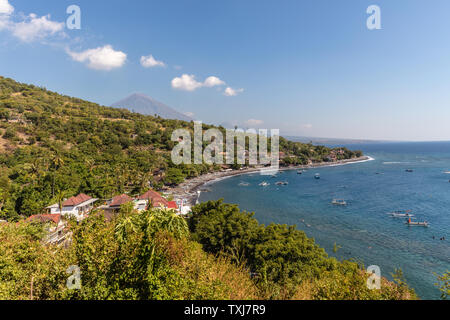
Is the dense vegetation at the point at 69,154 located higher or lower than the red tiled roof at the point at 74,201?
higher

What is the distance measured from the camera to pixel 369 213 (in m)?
35.0

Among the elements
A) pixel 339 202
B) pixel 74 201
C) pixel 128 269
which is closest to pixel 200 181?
pixel 339 202

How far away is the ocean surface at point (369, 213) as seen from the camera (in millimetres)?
21688

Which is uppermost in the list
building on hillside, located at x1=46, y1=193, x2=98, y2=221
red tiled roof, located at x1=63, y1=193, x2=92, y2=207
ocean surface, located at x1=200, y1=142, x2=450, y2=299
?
red tiled roof, located at x1=63, y1=193, x2=92, y2=207

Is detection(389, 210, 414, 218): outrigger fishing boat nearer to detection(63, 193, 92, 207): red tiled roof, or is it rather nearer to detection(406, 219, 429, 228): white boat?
detection(406, 219, 429, 228): white boat

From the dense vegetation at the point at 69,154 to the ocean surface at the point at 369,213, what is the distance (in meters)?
17.1

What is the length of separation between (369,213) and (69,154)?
2342 inches

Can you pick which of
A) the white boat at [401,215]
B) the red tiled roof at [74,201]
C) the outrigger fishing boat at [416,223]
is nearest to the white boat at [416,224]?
the outrigger fishing boat at [416,223]

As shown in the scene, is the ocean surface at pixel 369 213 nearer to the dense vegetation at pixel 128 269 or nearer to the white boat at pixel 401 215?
the white boat at pixel 401 215

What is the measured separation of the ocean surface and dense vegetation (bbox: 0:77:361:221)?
17130mm

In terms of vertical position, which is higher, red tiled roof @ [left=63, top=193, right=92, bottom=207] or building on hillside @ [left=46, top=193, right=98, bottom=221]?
red tiled roof @ [left=63, top=193, right=92, bottom=207]

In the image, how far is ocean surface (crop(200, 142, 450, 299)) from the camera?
2169cm

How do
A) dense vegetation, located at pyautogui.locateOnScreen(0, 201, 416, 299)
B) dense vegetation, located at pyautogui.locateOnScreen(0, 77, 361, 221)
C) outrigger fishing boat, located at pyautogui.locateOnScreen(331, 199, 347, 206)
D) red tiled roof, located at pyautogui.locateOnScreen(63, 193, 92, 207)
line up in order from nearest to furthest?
dense vegetation, located at pyautogui.locateOnScreen(0, 201, 416, 299) → red tiled roof, located at pyautogui.locateOnScreen(63, 193, 92, 207) → dense vegetation, located at pyautogui.locateOnScreen(0, 77, 361, 221) → outrigger fishing boat, located at pyautogui.locateOnScreen(331, 199, 347, 206)

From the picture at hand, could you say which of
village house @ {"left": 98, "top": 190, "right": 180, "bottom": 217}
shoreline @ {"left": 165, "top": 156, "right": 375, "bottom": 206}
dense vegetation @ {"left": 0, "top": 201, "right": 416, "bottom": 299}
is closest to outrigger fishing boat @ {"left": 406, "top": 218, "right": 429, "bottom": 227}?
dense vegetation @ {"left": 0, "top": 201, "right": 416, "bottom": 299}
